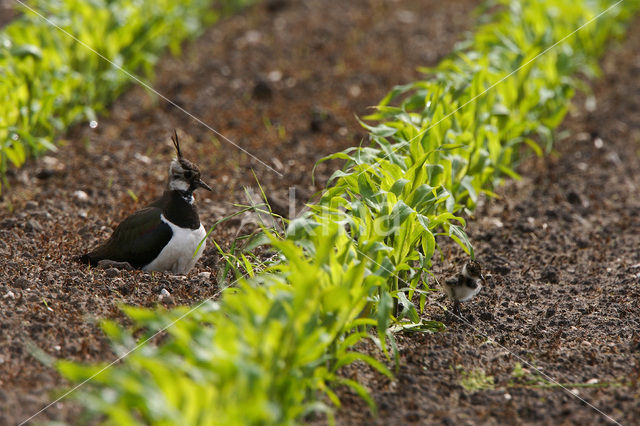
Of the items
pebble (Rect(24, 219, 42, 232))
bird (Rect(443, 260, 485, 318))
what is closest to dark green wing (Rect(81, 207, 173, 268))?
pebble (Rect(24, 219, 42, 232))

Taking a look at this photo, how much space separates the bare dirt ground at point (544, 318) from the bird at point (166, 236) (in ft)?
4.02

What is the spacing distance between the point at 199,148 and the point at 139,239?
2.09 m

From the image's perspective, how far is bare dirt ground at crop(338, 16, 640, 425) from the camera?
3229 millimetres

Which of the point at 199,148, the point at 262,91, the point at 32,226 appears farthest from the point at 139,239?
the point at 262,91

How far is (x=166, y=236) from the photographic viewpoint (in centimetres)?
412

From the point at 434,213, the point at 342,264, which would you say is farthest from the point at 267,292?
the point at 434,213

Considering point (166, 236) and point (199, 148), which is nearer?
point (166, 236)

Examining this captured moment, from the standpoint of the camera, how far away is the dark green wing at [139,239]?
4129 mm

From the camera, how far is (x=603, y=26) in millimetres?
7828

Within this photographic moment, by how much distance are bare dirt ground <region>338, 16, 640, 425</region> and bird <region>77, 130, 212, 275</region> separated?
123cm

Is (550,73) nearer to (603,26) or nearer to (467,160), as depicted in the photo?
(467,160)

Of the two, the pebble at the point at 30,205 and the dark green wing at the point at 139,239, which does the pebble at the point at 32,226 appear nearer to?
the pebble at the point at 30,205

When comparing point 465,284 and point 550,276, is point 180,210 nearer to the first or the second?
point 465,284

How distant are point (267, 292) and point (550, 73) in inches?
147
